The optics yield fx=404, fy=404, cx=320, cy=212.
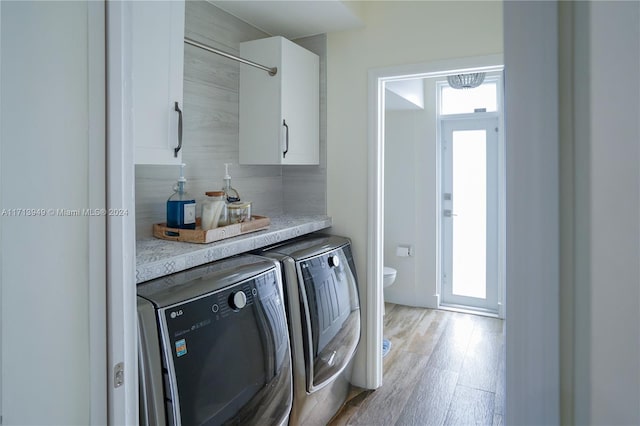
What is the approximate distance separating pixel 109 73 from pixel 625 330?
3.29 ft

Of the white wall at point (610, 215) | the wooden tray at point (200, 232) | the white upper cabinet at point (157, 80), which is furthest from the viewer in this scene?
the wooden tray at point (200, 232)

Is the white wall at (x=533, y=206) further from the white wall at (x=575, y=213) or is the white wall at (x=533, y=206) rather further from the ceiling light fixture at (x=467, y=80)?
the ceiling light fixture at (x=467, y=80)

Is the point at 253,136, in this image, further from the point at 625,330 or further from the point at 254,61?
the point at 625,330

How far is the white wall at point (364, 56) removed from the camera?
2.21 m

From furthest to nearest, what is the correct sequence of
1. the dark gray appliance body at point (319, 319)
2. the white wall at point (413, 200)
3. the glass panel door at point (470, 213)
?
the white wall at point (413, 200) → the glass panel door at point (470, 213) → the dark gray appliance body at point (319, 319)

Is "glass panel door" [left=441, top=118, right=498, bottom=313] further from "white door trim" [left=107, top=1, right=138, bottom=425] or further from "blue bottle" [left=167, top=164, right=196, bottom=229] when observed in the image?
"white door trim" [left=107, top=1, right=138, bottom=425]

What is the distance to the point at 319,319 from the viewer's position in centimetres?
201

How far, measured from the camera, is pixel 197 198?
7.10 ft

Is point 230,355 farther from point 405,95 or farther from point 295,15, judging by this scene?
point 405,95

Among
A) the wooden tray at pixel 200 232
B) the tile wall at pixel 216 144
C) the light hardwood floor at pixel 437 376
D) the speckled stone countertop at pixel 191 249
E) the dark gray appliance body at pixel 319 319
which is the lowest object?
the light hardwood floor at pixel 437 376

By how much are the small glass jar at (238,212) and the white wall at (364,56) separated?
0.75 m

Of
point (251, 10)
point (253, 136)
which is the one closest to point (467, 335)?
point (253, 136)

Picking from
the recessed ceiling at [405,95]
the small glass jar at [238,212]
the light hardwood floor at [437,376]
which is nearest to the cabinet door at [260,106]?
the small glass jar at [238,212]

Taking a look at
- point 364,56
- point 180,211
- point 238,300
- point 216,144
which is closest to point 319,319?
point 238,300
